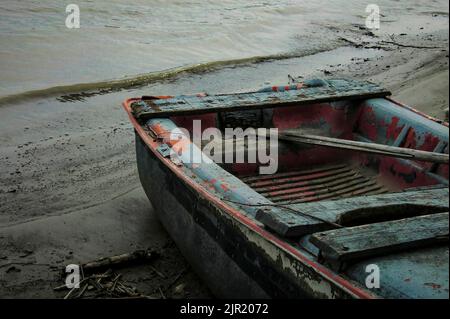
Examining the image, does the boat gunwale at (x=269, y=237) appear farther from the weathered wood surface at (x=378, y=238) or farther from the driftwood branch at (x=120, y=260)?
the driftwood branch at (x=120, y=260)

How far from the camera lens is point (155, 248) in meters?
4.39

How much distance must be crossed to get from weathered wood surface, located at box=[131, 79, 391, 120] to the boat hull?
0.95ft

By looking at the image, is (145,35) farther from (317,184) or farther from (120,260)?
(120,260)

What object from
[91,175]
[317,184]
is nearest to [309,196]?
[317,184]

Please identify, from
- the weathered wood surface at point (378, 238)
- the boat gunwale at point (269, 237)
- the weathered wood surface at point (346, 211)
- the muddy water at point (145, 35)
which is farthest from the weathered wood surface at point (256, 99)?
the muddy water at point (145, 35)

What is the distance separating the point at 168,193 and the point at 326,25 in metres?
8.55

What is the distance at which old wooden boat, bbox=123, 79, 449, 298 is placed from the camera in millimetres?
2551

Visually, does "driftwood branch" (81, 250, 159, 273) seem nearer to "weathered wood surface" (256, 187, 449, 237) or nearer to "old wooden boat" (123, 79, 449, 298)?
"old wooden boat" (123, 79, 449, 298)

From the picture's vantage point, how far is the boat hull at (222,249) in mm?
2723

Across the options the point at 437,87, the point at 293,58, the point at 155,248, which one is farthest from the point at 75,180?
the point at 293,58

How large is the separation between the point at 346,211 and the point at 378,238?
0.27 meters

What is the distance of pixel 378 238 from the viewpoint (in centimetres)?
261

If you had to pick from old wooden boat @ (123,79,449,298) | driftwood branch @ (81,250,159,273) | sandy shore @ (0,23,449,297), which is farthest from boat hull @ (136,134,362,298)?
sandy shore @ (0,23,449,297)
